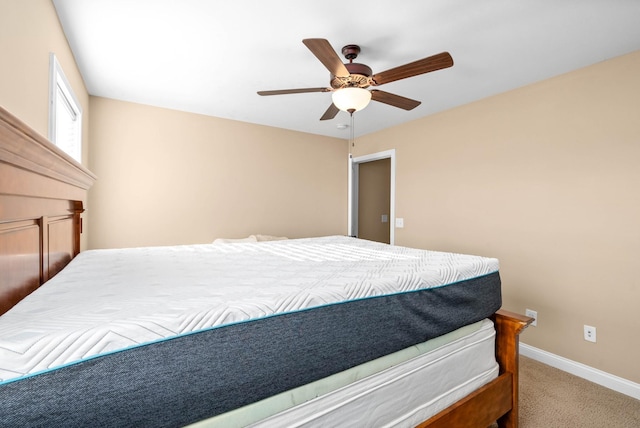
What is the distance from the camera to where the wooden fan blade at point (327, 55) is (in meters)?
1.49

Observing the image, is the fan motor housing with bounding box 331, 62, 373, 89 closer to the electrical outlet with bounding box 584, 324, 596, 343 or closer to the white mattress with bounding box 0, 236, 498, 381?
the white mattress with bounding box 0, 236, 498, 381

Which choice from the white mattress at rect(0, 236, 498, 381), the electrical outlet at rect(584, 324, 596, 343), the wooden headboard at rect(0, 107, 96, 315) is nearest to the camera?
the white mattress at rect(0, 236, 498, 381)

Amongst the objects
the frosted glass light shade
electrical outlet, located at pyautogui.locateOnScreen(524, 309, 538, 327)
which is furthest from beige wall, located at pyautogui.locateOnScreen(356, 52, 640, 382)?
the frosted glass light shade

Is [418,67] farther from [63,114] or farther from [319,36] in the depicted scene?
[63,114]

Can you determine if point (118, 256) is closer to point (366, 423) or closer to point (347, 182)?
point (366, 423)

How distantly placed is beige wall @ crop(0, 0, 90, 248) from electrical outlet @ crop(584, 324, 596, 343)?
144 inches

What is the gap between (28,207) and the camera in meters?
1.08

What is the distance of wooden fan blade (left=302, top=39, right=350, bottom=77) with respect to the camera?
1487 millimetres

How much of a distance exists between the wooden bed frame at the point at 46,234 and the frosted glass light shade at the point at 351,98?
150 centimetres

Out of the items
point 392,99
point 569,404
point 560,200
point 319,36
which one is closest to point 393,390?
point 569,404

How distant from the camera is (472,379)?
1397 mm

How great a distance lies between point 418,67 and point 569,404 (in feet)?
7.66

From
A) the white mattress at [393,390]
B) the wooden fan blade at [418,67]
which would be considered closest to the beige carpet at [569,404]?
the white mattress at [393,390]

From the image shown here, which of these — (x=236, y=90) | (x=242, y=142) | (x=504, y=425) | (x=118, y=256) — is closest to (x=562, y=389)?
(x=504, y=425)
